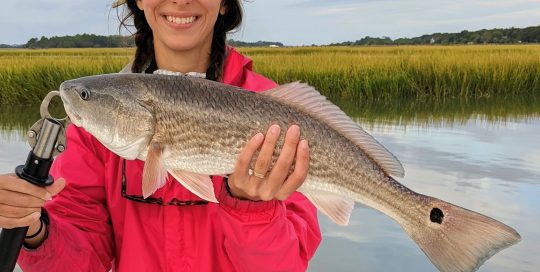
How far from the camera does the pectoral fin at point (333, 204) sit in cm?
207

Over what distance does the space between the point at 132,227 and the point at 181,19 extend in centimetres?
84

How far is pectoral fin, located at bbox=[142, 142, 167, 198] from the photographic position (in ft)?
6.35

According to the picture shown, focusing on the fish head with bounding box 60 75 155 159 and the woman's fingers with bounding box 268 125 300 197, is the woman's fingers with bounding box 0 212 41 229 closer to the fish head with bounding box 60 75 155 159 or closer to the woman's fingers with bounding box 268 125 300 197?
the fish head with bounding box 60 75 155 159

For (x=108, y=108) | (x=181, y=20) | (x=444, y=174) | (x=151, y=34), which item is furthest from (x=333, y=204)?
(x=444, y=174)

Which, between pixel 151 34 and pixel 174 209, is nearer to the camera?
pixel 174 209

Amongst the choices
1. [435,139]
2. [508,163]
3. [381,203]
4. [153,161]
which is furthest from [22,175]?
[435,139]

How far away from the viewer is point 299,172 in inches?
77.9

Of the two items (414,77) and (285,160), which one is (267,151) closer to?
(285,160)

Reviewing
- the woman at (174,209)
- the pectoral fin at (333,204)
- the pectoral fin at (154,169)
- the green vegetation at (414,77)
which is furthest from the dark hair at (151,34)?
the green vegetation at (414,77)

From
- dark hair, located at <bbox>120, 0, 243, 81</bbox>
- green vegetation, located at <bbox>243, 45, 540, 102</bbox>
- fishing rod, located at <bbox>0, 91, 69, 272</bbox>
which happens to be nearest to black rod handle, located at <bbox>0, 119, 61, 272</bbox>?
fishing rod, located at <bbox>0, 91, 69, 272</bbox>

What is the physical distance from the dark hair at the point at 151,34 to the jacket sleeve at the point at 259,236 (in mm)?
749

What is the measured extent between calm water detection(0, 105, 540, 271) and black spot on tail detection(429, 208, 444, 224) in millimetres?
2607

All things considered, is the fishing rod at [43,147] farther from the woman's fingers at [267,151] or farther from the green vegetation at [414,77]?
the green vegetation at [414,77]

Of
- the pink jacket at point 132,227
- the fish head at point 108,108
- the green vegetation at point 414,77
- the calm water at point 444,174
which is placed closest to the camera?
the fish head at point 108,108
